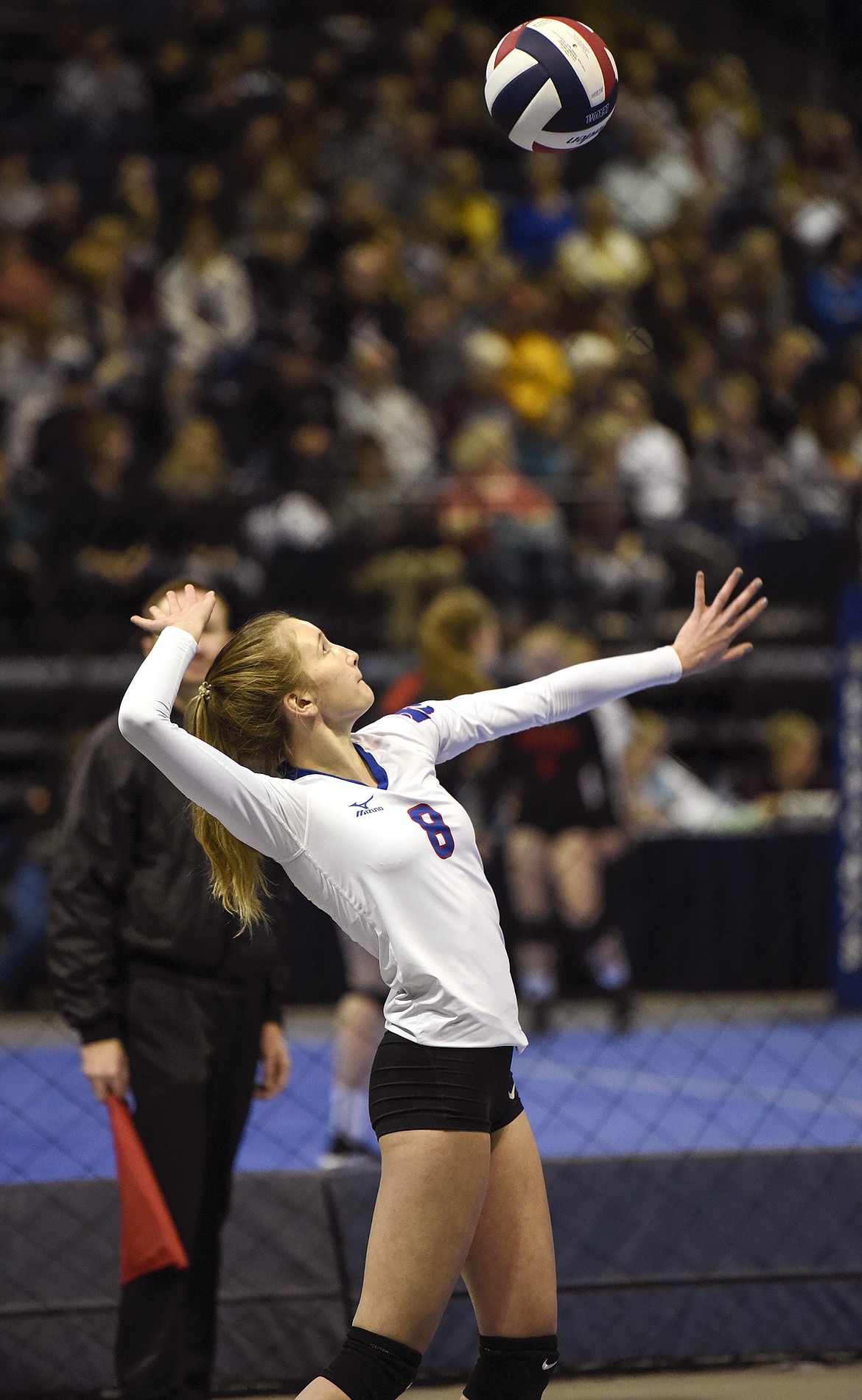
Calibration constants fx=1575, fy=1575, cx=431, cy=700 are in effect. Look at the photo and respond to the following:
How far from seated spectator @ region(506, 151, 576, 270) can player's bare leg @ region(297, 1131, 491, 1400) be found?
21.6ft

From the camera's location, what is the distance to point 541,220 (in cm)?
813

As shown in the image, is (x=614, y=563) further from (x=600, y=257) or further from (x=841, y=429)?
(x=600, y=257)

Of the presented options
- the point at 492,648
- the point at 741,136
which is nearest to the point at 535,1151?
the point at 492,648

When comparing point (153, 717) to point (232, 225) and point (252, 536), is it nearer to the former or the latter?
point (252, 536)

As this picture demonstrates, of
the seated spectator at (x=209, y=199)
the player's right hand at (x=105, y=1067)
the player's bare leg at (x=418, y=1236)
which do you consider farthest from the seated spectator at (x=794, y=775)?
the player's bare leg at (x=418, y=1236)

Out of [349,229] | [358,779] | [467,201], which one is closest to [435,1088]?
[358,779]

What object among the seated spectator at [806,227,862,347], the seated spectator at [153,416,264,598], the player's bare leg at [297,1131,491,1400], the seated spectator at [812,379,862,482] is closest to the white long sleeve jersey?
the player's bare leg at [297,1131,491,1400]

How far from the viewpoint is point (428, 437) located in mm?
7105

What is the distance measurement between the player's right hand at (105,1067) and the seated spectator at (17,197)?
5.42 m

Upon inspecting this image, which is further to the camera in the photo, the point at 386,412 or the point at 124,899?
the point at 386,412

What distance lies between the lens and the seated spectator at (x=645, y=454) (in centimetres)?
659

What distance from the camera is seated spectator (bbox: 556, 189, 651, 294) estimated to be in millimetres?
7754

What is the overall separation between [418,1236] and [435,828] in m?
0.57

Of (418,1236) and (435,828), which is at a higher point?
(435,828)
